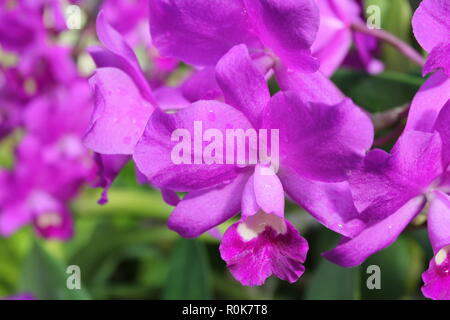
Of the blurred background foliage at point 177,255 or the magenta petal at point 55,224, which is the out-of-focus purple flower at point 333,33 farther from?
the magenta petal at point 55,224

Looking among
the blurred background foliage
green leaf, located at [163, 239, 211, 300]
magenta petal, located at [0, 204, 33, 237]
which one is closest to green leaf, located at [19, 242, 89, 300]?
the blurred background foliage

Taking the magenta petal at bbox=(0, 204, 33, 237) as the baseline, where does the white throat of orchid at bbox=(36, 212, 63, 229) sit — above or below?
above

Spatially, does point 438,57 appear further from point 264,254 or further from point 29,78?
point 29,78

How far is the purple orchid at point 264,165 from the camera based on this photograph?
394 millimetres

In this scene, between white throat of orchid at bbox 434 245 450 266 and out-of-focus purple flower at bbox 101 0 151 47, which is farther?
out-of-focus purple flower at bbox 101 0 151 47

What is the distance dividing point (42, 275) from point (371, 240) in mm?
544

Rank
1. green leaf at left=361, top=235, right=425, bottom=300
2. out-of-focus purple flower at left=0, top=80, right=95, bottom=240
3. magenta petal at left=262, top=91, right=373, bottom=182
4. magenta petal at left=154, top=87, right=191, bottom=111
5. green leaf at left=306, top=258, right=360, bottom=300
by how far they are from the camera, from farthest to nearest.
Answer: out-of-focus purple flower at left=0, top=80, right=95, bottom=240
green leaf at left=361, top=235, right=425, bottom=300
green leaf at left=306, top=258, right=360, bottom=300
magenta petal at left=154, top=87, right=191, bottom=111
magenta petal at left=262, top=91, right=373, bottom=182

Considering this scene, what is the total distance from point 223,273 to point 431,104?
761mm

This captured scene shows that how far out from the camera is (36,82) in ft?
3.41

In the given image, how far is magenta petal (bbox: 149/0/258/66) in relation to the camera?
428mm

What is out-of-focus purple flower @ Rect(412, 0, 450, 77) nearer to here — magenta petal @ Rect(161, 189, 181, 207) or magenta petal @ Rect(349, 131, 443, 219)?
magenta petal @ Rect(349, 131, 443, 219)

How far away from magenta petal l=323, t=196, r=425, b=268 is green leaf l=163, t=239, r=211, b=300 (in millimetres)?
304

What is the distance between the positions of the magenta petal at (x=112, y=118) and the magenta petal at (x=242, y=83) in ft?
0.25

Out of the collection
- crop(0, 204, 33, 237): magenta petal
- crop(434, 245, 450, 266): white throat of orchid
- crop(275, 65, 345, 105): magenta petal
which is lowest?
crop(0, 204, 33, 237): magenta petal
